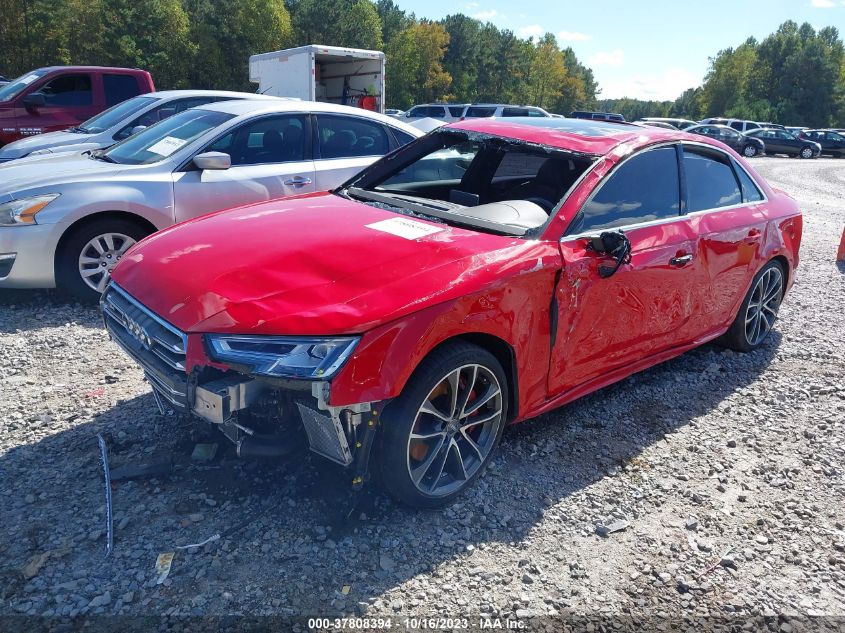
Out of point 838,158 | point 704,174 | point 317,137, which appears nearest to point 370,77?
point 317,137

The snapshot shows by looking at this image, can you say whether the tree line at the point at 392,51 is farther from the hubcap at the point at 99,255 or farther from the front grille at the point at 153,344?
the front grille at the point at 153,344

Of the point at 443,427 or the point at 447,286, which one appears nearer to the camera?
Answer: the point at 447,286

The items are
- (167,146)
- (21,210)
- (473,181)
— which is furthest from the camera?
(167,146)

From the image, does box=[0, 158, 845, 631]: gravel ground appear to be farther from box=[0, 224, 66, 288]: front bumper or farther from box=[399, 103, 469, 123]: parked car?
box=[399, 103, 469, 123]: parked car

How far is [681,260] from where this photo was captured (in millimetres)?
3867

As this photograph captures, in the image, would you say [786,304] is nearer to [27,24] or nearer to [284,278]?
[284,278]

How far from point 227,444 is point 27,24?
141ft

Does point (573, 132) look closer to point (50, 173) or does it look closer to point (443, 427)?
point (443, 427)

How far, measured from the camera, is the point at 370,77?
18062mm

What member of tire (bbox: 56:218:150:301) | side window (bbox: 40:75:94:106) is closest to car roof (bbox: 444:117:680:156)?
tire (bbox: 56:218:150:301)

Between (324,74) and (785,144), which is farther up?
(324,74)

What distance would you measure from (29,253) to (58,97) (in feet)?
22.9

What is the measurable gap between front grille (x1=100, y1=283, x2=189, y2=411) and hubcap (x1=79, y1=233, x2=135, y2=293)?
246cm

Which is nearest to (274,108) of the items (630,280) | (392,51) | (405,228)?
(405,228)
